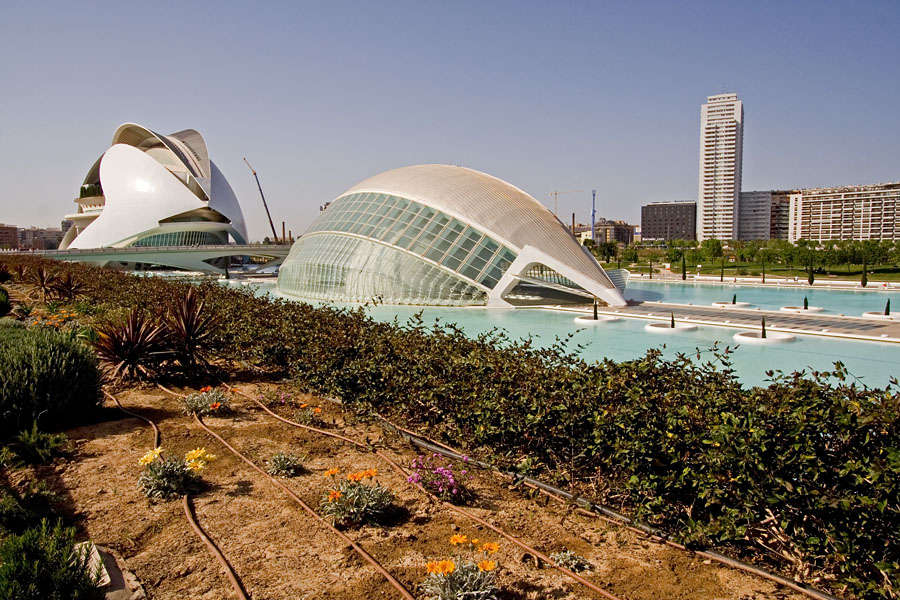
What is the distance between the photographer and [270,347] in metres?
9.81

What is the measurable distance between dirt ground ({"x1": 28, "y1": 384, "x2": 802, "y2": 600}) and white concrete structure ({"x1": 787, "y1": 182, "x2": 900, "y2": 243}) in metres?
141

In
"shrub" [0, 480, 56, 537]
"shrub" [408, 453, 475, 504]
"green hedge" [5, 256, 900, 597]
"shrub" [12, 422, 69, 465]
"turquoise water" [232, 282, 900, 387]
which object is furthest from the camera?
"turquoise water" [232, 282, 900, 387]

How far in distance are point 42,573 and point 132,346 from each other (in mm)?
6723

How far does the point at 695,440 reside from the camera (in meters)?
4.21

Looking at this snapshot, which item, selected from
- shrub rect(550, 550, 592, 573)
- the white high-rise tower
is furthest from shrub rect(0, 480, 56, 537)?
the white high-rise tower

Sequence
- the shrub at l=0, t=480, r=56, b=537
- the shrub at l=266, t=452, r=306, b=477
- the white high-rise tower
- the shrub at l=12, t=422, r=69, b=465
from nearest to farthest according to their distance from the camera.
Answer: the shrub at l=0, t=480, r=56, b=537 → the shrub at l=266, t=452, r=306, b=477 → the shrub at l=12, t=422, r=69, b=465 → the white high-rise tower

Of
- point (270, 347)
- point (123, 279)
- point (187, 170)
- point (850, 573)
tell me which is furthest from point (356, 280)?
point (187, 170)

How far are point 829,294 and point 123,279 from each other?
32.6m

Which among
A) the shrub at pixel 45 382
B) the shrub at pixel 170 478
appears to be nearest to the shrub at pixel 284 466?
the shrub at pixel 170 478

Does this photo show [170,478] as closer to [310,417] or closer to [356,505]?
[356,505]

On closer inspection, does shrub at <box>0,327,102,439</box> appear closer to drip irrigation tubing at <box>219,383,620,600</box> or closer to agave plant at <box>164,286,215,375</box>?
agave plant at <box>164,286,215,375</box>

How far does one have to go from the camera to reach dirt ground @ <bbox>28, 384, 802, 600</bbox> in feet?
12.4

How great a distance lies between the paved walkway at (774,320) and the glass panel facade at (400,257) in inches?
166

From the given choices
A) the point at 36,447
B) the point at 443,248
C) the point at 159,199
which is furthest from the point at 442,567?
the point at 159,199
